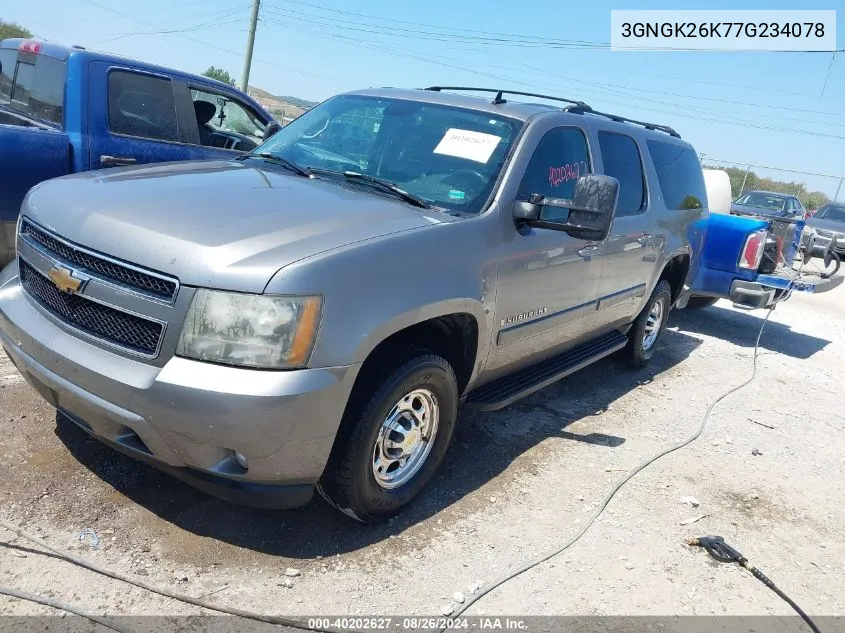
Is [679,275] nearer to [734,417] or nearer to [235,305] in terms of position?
[734,417]

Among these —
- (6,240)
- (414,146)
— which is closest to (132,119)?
(6,240)

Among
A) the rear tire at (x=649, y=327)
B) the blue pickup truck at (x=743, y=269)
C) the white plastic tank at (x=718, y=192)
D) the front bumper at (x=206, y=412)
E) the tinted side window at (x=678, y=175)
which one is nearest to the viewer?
the front bumper at (x=206, y=412)

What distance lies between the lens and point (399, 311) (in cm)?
272

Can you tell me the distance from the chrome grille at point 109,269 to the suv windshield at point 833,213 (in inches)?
803

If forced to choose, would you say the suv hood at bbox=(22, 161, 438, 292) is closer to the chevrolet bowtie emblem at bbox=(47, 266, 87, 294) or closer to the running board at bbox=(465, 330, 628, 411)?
the chevrolet bowtie emblem at bbox=(47, 266, 87, 294)

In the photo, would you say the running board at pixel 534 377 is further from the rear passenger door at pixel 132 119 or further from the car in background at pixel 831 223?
the car in background at pixel 831 223

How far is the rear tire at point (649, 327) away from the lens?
5652 mm

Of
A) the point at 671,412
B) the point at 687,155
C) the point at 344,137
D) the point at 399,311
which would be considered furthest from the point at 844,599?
the point at 687,155

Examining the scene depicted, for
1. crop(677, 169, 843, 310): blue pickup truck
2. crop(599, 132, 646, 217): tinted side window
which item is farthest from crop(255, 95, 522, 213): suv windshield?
crop(677, 169, 843, 310): blue pickup truck

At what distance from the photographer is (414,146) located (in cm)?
368

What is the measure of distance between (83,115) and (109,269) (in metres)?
Answer: 2.81

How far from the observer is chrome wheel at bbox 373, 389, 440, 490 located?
3010 millimetres

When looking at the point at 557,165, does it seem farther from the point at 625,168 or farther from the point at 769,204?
the point at 769,204

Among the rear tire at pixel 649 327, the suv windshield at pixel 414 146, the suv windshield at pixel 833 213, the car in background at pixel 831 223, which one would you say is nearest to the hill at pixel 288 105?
the suv windshield at pixel 414 146
